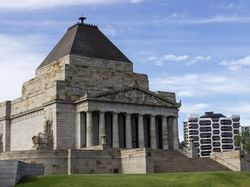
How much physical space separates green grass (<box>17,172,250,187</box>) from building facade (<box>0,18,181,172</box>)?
77.8ft

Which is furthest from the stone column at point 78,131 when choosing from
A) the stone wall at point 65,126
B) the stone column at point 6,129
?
the stone column at point 6,129

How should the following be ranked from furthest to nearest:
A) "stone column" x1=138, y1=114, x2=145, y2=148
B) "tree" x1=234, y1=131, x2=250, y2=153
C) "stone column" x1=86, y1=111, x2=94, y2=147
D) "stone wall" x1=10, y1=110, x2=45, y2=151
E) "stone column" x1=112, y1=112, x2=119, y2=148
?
"tree" x1=234, y1=131, x2=250, y2=153 → "stone wall" x1=10, y1=110, x2=45, y2=151 → "stone column" x1=138, y1=114, x2=145, y2=148 → "stone column" x1=112, y1=112, x2=119, y2=148 → "stone column" x1=86, y1=111, x2=94, y2=147

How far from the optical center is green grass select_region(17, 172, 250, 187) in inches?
1311

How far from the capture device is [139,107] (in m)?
67.1

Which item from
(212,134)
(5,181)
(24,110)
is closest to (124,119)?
(24,110)

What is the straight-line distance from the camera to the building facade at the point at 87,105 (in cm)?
6359

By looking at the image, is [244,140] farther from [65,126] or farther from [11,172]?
[11,172]

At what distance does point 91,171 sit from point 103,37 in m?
30.0

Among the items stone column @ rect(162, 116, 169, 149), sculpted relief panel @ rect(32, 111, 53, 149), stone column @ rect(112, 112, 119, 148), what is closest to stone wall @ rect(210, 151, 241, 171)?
stone column @ rect(162, 116, 169, 149)

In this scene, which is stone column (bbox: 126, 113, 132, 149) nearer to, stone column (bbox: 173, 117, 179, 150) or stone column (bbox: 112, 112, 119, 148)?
stone column (bbox: 112, 112, 119, 148)

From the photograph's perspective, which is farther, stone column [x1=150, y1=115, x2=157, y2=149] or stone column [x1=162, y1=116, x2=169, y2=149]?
stone column [x1=162, y1=116, x2=169, y2=149]

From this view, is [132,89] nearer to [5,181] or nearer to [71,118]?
[71,118]

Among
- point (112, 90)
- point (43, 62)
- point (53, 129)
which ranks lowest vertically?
point (53, 129)

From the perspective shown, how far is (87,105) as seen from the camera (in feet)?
206
